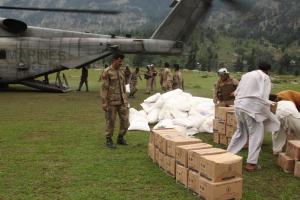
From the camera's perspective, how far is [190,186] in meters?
5.84

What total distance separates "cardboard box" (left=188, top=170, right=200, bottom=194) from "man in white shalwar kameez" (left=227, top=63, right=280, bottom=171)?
1520 millimetres

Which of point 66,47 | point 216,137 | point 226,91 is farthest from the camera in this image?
point 66,47

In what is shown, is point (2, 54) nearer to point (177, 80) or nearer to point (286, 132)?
point (177, 80)

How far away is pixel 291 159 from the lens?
6.89 metres

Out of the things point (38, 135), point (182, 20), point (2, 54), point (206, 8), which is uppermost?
point (206, 8)

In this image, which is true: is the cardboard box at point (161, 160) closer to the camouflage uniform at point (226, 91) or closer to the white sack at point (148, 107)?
the camouflage uniform at point (226, 91)

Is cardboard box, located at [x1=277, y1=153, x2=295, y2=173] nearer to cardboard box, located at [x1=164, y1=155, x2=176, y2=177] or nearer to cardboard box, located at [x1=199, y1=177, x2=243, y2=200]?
cardboard box, located at [x1=199, y1=177, x2=243, y2=200]

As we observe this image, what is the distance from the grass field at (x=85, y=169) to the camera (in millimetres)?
5773

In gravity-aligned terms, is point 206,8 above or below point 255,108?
above

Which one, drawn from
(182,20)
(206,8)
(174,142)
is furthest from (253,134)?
(182,20)

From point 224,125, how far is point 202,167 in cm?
344

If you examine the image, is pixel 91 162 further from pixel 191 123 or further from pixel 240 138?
pixel 191 123

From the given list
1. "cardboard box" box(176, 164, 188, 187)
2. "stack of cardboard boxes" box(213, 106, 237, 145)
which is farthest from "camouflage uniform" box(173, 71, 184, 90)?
"cardboard box" box(176, 164, 188, 187)

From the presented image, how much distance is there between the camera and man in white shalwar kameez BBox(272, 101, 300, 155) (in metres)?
7.75
